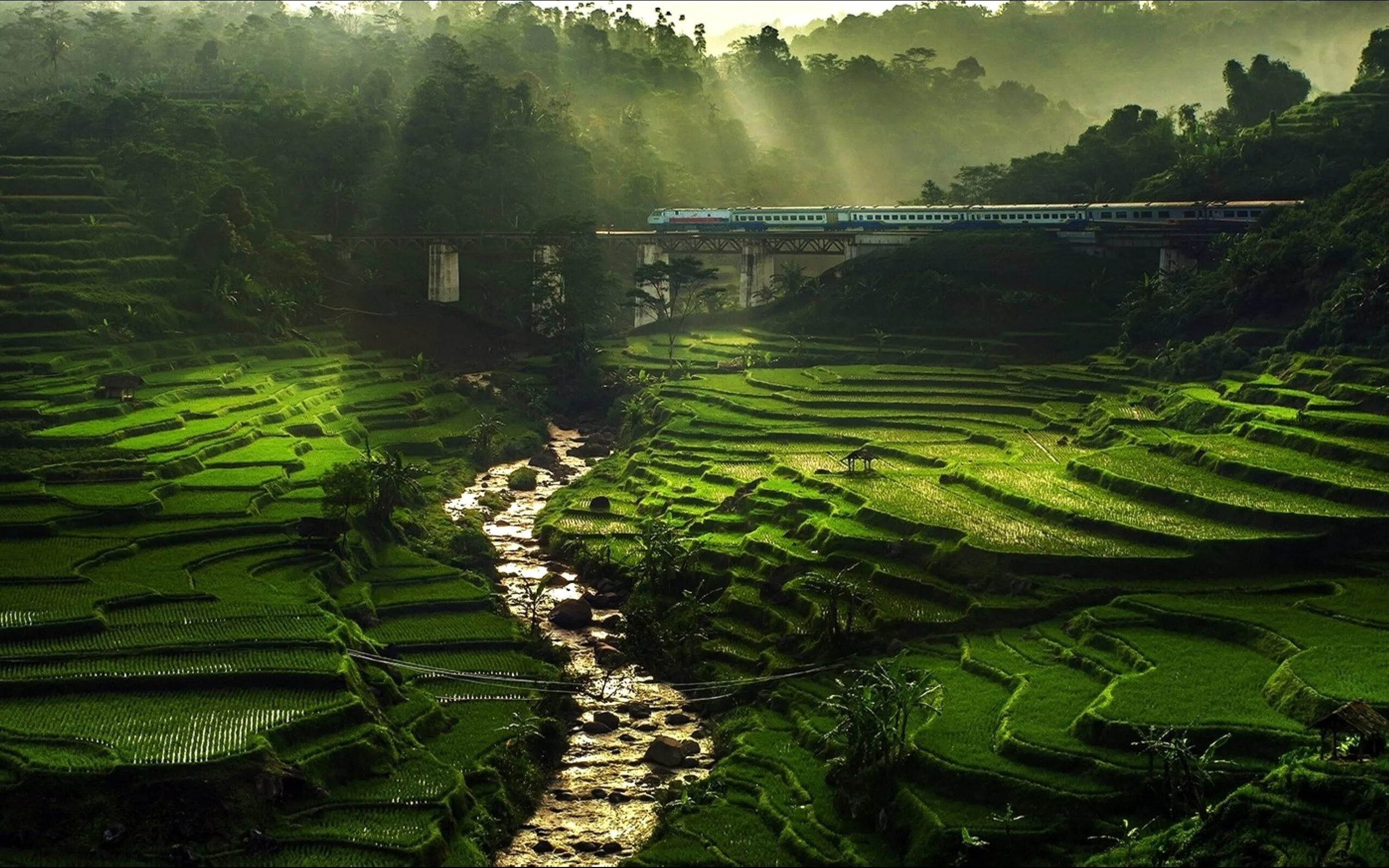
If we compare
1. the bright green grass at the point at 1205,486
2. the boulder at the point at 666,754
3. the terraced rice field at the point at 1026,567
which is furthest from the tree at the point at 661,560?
the bright green grass at the point at 1205,486

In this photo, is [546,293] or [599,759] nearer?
[599,759]

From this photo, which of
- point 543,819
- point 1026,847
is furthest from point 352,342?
point 1026,847

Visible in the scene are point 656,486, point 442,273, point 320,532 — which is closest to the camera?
point 320,532

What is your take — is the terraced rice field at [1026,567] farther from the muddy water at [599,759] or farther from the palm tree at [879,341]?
the palm tree at [879,341]

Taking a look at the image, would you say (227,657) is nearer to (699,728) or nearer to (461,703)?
(461,703)

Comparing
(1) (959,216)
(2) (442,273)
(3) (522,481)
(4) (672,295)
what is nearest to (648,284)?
(4) (672,295)

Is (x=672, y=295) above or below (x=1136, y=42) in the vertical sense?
below

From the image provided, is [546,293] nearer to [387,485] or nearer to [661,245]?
[661,245]
